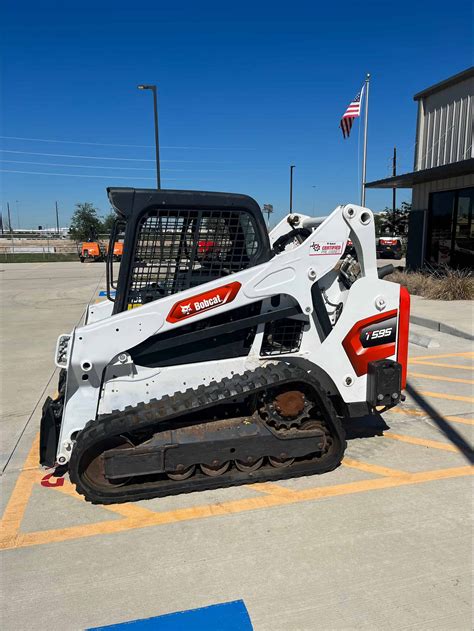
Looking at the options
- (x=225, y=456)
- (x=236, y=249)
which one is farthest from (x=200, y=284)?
(x=225, y=456)

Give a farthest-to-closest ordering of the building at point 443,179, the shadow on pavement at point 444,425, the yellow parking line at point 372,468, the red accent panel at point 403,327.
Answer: the building at point 443,179 < the shadow on pavement at point 444,425 < the red accent panel at point 403,327 < the yellow parking line at point 372,468

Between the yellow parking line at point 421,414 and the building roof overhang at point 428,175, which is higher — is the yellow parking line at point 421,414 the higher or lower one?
the lower one

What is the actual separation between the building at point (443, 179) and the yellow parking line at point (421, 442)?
31.0 feet

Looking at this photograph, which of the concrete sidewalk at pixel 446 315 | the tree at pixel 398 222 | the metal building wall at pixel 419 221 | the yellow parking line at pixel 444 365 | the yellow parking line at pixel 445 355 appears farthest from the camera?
the tree at pixel 398 222

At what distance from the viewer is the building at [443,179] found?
43.3 feet

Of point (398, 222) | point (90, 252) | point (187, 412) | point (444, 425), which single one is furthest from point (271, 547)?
point (398, 222)

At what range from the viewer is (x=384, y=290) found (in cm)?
379

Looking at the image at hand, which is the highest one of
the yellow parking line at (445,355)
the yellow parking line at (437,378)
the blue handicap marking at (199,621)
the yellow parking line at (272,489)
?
the blue handicap marking at (199,621)

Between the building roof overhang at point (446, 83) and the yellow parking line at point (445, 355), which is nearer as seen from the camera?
the yellow parking line at point (445, 355)

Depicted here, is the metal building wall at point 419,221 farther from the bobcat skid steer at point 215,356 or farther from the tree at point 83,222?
the tree at point 83,222

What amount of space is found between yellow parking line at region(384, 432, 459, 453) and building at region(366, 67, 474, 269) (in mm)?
9461

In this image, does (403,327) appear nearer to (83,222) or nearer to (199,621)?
(199,621)

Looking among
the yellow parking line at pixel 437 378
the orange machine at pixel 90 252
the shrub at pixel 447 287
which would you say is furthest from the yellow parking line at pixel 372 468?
the orange machine at pixel 90 252

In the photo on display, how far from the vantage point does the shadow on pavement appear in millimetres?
4083
